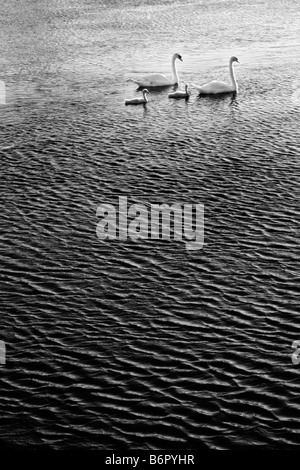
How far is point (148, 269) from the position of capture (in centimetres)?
2916

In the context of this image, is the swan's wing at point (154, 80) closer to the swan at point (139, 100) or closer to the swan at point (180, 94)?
the swan at point (180, 94)

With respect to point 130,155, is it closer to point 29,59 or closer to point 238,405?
point 238,405

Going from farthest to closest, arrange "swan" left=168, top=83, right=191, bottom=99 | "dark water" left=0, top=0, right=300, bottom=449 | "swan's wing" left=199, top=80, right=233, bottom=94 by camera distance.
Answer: "swan" left=168, top=83, right=191, bottom=99
"swan's wing" left=199, top=80, right=233, bottom=94
"dark water" left=0, top=0, right=300, bottom=449

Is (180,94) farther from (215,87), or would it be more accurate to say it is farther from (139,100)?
(139,100)

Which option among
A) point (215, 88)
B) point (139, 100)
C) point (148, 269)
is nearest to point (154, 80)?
point (139, 100)

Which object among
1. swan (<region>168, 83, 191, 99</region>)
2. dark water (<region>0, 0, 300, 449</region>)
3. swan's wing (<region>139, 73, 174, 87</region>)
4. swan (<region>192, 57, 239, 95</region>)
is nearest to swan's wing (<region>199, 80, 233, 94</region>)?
swan (<region>192, 57, 239, 95</region>)

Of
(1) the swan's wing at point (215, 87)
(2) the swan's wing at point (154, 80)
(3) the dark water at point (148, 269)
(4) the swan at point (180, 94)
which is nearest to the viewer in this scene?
(3) the dark water at point (148, 269)

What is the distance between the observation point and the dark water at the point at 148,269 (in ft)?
69.6

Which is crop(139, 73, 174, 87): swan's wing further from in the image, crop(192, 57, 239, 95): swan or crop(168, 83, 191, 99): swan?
crop(192, 57, 239, 95): swan

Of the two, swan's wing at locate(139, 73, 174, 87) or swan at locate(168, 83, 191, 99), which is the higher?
swan's wing at locate(139, 73, 174, 87)

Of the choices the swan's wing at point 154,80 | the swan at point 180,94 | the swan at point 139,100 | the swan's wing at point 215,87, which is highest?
the swan's wing at point 154,80

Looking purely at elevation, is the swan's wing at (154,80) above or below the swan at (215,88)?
above

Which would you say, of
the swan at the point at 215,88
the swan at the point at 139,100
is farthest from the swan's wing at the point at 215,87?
the swan at the point at 139,100

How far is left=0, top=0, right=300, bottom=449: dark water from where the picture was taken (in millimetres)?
21203
